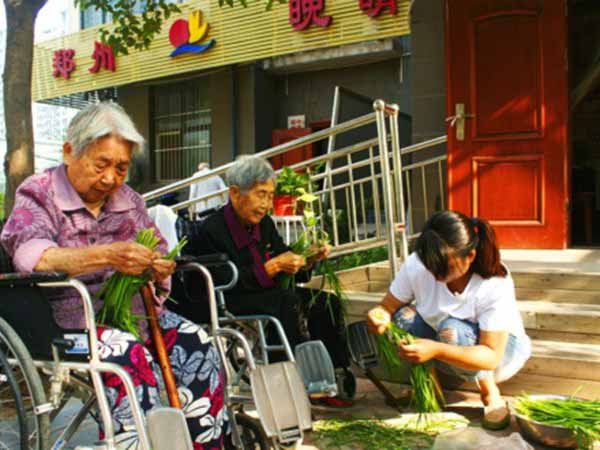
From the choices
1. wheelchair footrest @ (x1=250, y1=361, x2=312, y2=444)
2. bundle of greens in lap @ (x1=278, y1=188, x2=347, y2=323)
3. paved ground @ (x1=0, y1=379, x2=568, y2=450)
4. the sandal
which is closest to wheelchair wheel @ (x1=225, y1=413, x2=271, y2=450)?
wheelchair footrest @ (x1=250, y1=361, x2=312, y2=444)

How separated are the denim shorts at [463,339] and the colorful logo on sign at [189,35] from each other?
27.6ft

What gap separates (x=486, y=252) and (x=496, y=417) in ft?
2.60

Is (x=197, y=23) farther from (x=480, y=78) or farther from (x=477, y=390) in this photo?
(x=477, y=390)

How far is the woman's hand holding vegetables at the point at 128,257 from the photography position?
6.47 ft

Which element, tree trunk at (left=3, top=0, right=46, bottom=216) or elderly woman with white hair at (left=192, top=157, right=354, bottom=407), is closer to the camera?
elderly woman with white hair at (left=192, top=157, right=354, bottom=407)

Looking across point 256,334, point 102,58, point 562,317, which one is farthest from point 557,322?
point 102,58

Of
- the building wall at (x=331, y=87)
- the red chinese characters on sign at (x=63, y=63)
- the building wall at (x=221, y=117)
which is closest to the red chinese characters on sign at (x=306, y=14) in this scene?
the building wall at (x=331, y=87)

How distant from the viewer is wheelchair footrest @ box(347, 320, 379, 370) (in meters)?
3.04

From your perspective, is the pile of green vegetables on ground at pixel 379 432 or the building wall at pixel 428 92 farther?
the building wall at pixel 428 92

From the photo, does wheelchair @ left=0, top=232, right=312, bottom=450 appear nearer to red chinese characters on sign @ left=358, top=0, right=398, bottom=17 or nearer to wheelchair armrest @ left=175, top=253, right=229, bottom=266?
wheelchair armrest @ left=175, top=253, right=229, bottom=266

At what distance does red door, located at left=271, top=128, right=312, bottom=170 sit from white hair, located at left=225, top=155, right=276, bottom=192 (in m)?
7.15

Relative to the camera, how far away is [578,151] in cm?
904

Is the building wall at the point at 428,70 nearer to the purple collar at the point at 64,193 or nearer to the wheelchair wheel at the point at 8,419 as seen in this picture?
the purple collar at the point at 64,193

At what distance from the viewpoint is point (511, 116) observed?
15.6 ft
